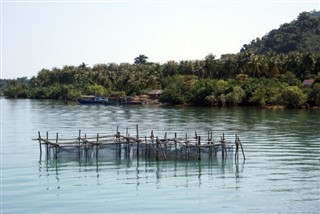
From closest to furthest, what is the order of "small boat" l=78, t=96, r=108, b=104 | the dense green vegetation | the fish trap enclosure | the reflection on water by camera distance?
the reflection on water, the fish trap enclosure, the dense green vegetation, "small boat" l=78, t=96, r=108, b=104

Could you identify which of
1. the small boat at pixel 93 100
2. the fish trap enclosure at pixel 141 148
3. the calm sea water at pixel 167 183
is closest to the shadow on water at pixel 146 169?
the calm sea water at pixel 167 183

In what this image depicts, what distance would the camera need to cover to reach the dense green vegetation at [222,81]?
359 feet

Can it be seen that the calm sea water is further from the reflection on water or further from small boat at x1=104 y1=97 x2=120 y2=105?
small boat at x1=104 y1=97 x2=120 y2=105

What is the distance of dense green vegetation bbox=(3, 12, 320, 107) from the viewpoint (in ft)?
359

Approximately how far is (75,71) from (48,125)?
363ft

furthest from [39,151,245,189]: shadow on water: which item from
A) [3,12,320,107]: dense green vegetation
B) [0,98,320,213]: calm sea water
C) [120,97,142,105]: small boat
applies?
[120,97,142,105]: small boat

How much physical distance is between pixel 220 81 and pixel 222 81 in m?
0.52

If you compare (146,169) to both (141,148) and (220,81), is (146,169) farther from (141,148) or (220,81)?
(220,81)

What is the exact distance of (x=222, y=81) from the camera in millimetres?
120500

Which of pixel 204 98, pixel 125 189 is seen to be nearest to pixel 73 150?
pixel 125 189

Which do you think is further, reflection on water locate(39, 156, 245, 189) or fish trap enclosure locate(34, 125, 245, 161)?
fish trap enclosure locate(34, 125, 245, 161)

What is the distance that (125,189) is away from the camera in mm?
33000

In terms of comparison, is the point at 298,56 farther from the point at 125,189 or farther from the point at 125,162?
the point at 125,189

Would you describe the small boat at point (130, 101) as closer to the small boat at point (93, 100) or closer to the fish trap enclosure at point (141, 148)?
the small boat at point (93, 100)
